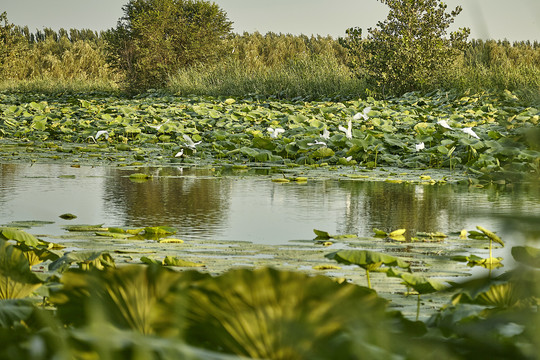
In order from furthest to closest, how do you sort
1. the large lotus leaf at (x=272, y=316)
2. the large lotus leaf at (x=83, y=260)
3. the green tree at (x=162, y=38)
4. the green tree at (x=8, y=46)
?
the green tree at (x=8, y=46)
the green tree at (x=162, y=38)
the large lotus leaf at (x=83, y=260)
the large lotus leaf at (x=272, y=316)

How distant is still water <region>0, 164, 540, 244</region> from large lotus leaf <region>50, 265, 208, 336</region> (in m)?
2.14

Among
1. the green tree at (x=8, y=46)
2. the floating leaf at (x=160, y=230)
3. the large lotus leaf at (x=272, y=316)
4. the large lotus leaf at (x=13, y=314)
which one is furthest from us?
the green tree at (x=8, y=46)

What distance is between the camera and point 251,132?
8859 mm

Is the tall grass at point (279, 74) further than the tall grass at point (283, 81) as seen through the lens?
No

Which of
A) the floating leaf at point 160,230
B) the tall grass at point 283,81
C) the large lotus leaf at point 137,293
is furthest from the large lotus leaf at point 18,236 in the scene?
the tall grass at point 283,81

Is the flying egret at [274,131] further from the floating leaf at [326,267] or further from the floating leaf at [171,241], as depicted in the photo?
the floating leaf at [326,267]

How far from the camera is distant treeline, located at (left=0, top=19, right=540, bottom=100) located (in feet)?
47.2

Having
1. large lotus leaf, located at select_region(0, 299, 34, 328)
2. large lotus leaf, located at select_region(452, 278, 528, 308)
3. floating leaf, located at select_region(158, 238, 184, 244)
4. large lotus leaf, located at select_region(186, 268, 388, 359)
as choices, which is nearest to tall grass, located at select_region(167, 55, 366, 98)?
floating leaf, located at select_region(158, 238, 184, 244)

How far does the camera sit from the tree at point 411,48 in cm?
1526

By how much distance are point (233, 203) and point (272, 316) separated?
369 cm

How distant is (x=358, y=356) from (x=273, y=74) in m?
17.1

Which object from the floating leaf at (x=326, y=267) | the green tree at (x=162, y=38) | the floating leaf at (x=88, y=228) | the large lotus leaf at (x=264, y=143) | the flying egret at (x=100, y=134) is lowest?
the floating leaf at (x=326, y=267)

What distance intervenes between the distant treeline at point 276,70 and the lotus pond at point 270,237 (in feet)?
1.29

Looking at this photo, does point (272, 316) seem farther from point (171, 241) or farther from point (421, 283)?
point (171, 241)
